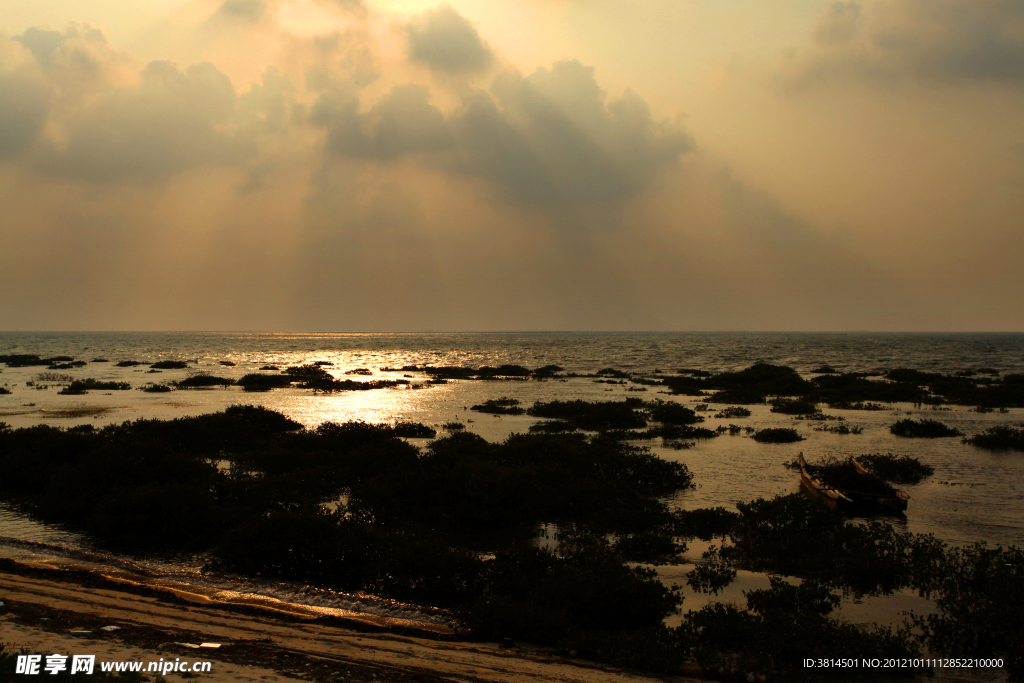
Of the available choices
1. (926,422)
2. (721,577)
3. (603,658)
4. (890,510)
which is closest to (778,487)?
(890,510)

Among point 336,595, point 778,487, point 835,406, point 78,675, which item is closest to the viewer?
point 78,675

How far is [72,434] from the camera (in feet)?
68.7

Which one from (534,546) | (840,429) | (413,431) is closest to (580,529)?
(534,546)

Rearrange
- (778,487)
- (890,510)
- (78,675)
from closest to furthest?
1. (78,675)
2. (890,510)
3. (778,487)

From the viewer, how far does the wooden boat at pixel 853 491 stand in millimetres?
17234

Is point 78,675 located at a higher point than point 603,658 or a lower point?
higher

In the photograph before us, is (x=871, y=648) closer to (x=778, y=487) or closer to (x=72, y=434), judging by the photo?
(x=778, y=487)

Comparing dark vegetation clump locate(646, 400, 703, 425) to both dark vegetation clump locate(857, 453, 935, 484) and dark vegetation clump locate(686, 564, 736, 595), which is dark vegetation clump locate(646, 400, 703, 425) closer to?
dark vegetation clump locate(857, 453, 935, 484)

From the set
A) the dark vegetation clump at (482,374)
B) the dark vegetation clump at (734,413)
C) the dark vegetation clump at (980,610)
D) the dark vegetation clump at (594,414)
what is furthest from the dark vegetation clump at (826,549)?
the dark vegetation clump at (482,374)

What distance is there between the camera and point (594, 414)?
36344mm

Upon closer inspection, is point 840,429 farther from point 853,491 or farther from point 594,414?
point 853,491

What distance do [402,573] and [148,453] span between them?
437 inches

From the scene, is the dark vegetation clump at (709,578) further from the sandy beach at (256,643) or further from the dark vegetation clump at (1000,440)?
the dark vegetation clump at (1000,440)

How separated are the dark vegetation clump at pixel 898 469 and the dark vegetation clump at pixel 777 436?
589cm
